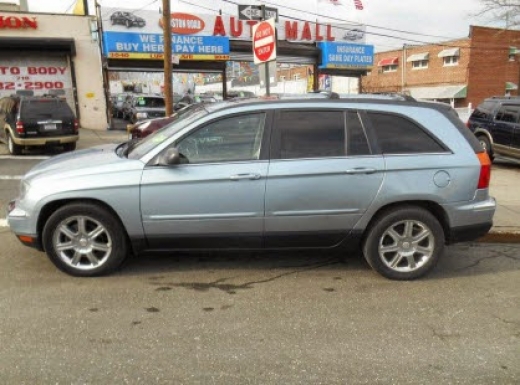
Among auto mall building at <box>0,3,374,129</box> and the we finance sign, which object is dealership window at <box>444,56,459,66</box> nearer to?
auto mall building at <box>0,3,374,129</box>

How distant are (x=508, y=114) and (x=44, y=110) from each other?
12171 millimetres

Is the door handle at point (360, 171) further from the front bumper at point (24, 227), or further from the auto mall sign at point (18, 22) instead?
the auto mall sign at point (18, 22)

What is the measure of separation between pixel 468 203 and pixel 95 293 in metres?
3.54

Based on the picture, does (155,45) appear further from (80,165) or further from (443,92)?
(443,92)

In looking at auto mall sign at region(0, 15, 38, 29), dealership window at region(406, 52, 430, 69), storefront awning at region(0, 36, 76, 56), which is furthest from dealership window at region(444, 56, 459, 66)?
auto mall sign at region(0, 15, 38, 29)

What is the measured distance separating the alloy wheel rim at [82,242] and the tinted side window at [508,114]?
35.2 ft

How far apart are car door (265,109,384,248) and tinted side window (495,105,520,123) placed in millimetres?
8937

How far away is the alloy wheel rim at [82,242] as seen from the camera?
4.22 meters

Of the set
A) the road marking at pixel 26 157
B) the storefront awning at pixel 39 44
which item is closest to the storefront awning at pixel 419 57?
the storefront awning at pixel 39 44

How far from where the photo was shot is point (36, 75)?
63.2ft

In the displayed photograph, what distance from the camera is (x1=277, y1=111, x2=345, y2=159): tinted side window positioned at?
14.0 feet

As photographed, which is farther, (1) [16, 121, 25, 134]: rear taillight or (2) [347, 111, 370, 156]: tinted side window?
(1) [16, 121, 25, 134]: rear taillight

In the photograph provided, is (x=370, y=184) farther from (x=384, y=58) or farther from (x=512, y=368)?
(x=384, y=58)

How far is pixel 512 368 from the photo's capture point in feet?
10.0
